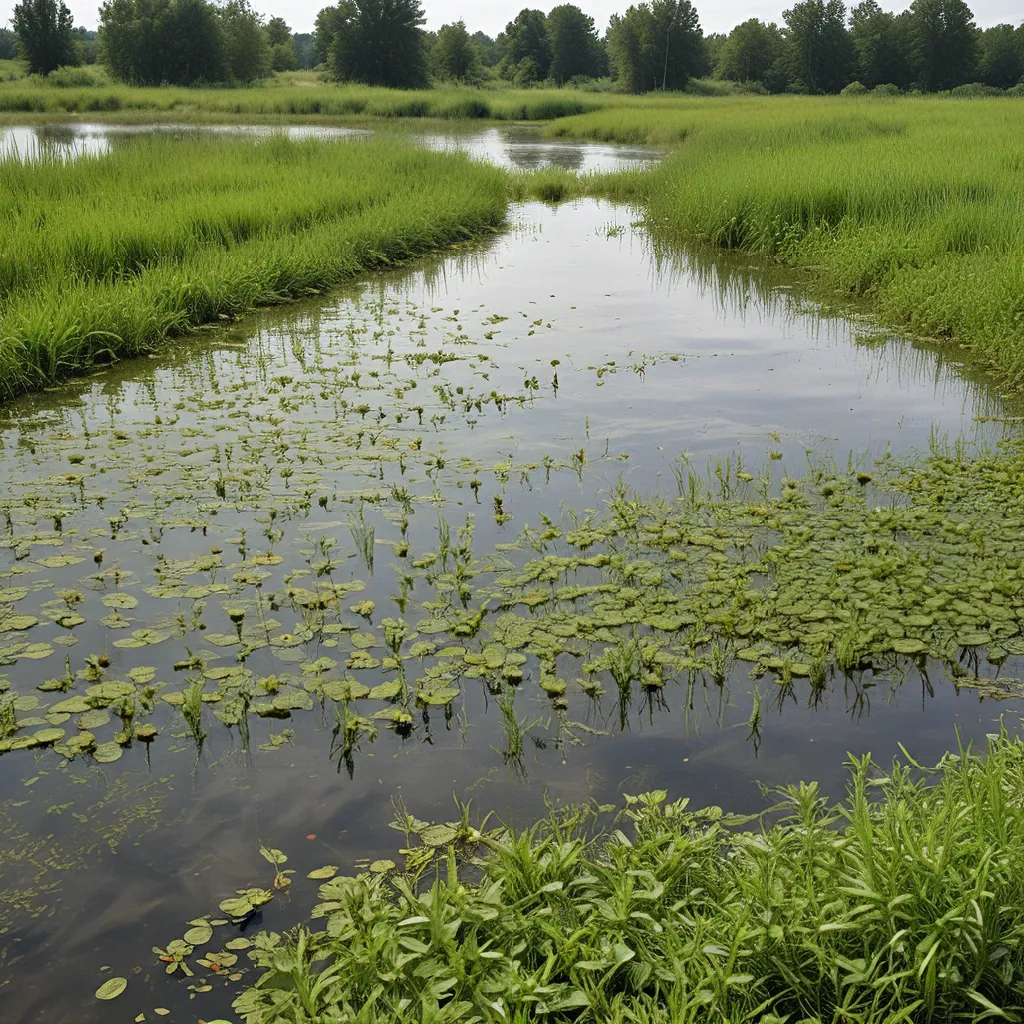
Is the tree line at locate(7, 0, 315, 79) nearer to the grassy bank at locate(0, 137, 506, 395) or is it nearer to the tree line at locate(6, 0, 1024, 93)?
the tree line at locate(6, 0, 1024, 93)

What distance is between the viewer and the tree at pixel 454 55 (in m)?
67.8

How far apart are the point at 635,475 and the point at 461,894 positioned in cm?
394

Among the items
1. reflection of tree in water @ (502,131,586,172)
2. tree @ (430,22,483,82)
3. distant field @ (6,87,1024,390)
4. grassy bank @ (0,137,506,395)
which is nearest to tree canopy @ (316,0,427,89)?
tree @ (430,22,483,82)

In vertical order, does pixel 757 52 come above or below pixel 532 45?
below

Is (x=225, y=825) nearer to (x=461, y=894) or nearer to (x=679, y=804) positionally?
(x=461, y=894)

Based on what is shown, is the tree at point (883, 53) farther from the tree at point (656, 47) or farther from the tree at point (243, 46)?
the tree at point (243, 46)

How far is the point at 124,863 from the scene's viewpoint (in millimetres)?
3031

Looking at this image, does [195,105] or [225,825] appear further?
[195,105]

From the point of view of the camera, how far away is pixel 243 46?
200 ft

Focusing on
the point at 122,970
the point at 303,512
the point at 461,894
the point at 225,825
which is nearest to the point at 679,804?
the point at 461,894

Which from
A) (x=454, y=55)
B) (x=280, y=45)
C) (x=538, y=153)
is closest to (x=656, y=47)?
(x=454, y=55)

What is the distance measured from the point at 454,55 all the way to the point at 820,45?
25.2 metres

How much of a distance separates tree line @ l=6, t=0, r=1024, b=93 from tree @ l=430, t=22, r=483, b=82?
7 cm

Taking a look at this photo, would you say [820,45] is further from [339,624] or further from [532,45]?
[339,624]
